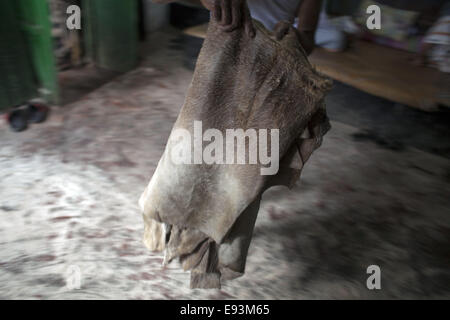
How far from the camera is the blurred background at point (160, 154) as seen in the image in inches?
77.4

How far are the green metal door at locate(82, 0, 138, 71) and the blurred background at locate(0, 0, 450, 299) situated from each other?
0.04 feet

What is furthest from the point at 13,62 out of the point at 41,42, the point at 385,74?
the point at 385,74

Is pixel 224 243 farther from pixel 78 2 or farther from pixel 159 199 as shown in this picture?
pixel 78 2

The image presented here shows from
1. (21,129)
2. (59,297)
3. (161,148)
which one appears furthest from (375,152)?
(21,129)

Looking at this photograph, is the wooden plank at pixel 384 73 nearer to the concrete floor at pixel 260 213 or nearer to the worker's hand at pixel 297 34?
the concrete floor at pixel 260 213

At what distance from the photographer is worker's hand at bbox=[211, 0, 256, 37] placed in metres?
1.17

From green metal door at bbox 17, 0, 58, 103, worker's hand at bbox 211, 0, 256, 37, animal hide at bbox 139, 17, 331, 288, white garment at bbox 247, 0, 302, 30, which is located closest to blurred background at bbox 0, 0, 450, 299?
green metal door at bbox 17, 0, 58, 103

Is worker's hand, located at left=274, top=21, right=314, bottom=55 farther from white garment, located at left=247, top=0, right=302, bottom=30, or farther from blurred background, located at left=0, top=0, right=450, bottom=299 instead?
blurred background, located at left=0, top=0, right=450, bottom=299

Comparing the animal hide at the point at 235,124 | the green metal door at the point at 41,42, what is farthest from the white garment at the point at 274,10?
the green metal door at the point at 41,42

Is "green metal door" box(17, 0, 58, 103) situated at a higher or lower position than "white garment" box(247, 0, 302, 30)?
lower

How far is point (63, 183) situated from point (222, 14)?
1.65 m

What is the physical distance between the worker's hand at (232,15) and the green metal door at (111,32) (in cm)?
272

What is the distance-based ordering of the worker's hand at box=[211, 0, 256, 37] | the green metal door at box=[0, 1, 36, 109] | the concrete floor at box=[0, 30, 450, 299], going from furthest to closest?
the green metal door at box=[0, 1, 36, 109]
the concrete floor at box=[0, 30, 450, 299]
the worker's hand at box=[211, 0, 256, 37]

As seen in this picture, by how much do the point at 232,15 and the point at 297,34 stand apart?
0.39m
